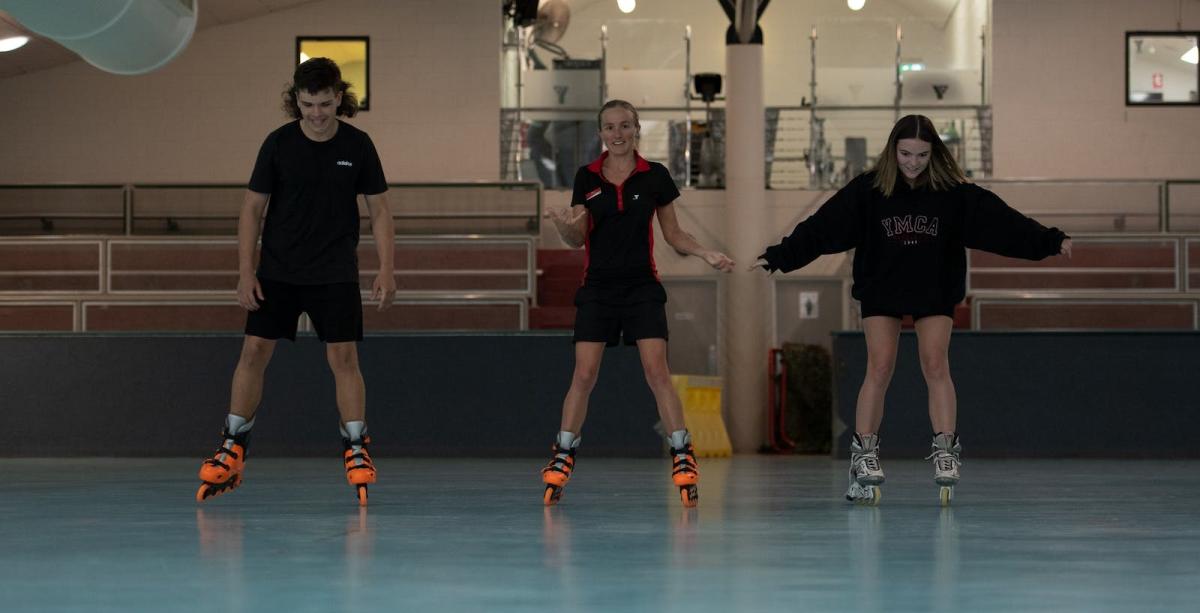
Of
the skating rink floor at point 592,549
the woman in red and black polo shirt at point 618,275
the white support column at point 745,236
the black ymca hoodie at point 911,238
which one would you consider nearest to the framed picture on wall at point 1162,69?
the white support column at point 745,236

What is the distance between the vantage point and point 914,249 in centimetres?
588

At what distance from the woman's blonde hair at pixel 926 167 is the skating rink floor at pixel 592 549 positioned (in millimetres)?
1188

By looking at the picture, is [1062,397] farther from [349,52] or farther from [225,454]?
[349,52]

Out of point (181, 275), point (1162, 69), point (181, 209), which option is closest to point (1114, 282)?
point (1162, 69)

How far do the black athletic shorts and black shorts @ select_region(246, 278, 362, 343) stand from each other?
841mm

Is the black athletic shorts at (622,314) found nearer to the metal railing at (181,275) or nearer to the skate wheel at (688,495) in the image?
the skate wheel at (688,495)

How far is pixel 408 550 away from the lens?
4.04 metres

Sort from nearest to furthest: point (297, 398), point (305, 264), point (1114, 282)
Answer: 1. point (305, 264)
2. point (297, 398)
3. point (1114, 282)

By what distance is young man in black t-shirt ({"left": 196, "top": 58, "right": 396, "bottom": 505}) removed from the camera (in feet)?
18.9

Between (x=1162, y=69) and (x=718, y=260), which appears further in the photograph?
(x=1162, y=69)

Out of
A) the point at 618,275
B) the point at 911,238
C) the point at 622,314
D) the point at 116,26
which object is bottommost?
the point at 622,314

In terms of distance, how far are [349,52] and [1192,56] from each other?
33.3 ft

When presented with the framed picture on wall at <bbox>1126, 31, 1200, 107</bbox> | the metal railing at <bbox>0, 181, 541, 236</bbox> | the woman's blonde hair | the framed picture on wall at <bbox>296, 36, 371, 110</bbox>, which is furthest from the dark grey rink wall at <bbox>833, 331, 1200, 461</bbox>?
the framed picture on wall at <bbox>296, 36, 371, 110</bbox>

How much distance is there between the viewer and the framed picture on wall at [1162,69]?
19.2m
